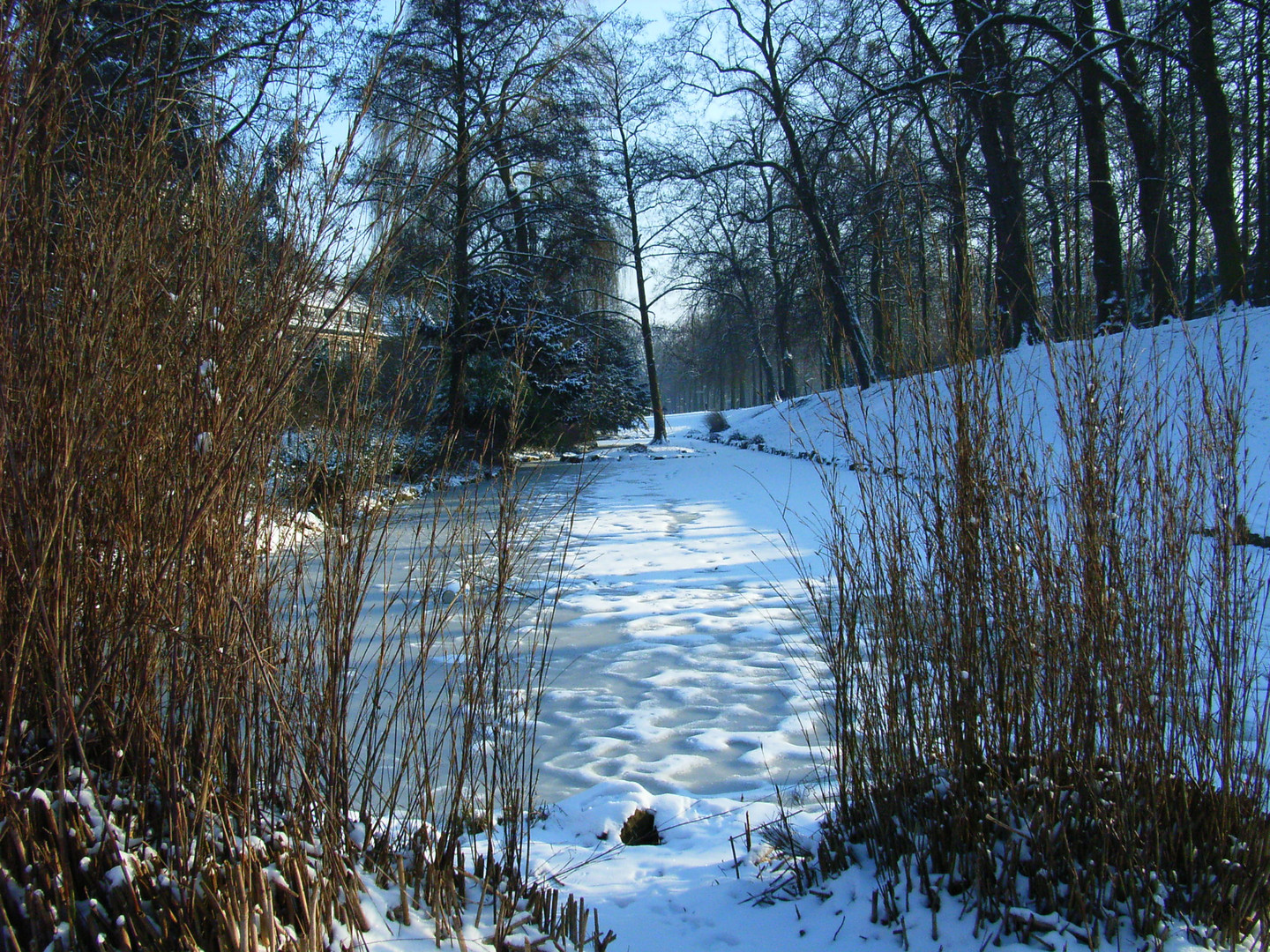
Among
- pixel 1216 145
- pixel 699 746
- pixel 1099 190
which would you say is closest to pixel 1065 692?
pixel 699 746

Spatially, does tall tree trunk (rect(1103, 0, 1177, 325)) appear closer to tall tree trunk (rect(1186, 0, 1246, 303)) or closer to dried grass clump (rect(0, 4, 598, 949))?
tall tree trunk (rect(1186, 0, 1246, 303))

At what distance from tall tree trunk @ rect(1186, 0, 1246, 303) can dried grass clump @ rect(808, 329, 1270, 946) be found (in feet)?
29.8

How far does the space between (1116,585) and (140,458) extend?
211 cm

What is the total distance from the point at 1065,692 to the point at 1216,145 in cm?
1033

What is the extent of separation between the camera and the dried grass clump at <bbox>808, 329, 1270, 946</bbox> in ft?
5.60

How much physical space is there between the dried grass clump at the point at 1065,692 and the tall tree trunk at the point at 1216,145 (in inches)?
358

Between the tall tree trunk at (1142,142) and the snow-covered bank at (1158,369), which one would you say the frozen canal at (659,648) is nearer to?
the snow-covered bank at (1158,369)

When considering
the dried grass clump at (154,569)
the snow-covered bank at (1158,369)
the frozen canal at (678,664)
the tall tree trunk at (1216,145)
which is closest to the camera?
the dried grass clump at (154,569)

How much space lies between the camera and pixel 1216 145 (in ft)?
30.3

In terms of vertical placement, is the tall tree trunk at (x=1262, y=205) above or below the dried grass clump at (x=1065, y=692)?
above

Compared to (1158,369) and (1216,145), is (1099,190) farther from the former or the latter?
(1158,369)

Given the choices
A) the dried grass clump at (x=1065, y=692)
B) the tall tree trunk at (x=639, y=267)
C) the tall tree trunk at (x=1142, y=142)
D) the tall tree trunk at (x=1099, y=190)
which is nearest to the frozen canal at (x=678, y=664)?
the dried grass clump at (x=1065, y=692)

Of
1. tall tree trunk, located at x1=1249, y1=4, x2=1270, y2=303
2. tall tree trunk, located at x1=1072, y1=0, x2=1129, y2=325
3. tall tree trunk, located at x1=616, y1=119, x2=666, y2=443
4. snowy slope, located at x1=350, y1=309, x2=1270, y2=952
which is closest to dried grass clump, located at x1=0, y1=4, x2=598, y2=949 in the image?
snowy slope, located at x1=350, y1=309, x2=1270, y2=952

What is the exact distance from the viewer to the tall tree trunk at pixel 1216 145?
9039mm
